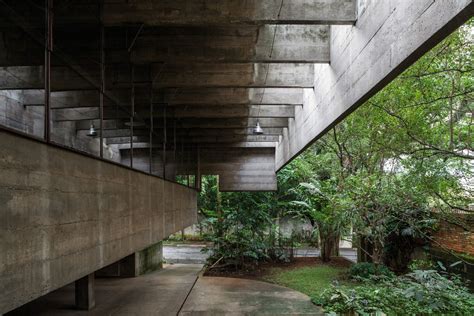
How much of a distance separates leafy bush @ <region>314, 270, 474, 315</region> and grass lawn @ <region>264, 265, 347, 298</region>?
2.11 metres

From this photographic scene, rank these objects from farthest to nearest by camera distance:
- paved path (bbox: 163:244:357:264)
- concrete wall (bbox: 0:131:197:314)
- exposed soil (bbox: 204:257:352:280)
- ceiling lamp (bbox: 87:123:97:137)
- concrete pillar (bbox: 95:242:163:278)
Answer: paved path (bbox: 163:244:357:264) < exposed soil (bbox: 204:257:352:280) < concrete pillar (bbox: 95:242:163:278) < ceiling lamp (bbox: 87:123:97:137) < concrete wall (bbox: 0:131:197:314)

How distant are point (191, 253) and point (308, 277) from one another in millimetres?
10283

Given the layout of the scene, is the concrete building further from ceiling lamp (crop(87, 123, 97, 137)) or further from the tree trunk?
the tree trunk

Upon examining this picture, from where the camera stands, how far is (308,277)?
13.2 m

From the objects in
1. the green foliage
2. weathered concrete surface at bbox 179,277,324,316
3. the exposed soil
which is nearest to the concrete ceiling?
the green foliage

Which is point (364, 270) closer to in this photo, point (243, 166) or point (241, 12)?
point (243, 166)

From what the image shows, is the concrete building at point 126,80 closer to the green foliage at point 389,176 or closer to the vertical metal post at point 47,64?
the vertical metal post at point 47,64

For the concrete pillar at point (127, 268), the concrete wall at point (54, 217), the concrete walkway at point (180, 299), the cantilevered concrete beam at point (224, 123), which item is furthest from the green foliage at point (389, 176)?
the concrete wall at point (54, 217)

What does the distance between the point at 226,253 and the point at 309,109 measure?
28.6ft

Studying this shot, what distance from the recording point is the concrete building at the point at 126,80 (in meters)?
3.26

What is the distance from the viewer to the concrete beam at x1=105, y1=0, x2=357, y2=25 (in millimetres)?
4648

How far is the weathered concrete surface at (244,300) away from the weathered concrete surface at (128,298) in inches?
15.6

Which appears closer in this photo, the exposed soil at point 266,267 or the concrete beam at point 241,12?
the concrete beam at point 241,12

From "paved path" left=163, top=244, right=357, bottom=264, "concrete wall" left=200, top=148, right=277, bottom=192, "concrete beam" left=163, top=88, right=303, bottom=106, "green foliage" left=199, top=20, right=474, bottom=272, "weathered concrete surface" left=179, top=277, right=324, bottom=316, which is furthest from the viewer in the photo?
"paved path" left=163, top=244, right=357, bottom=264
